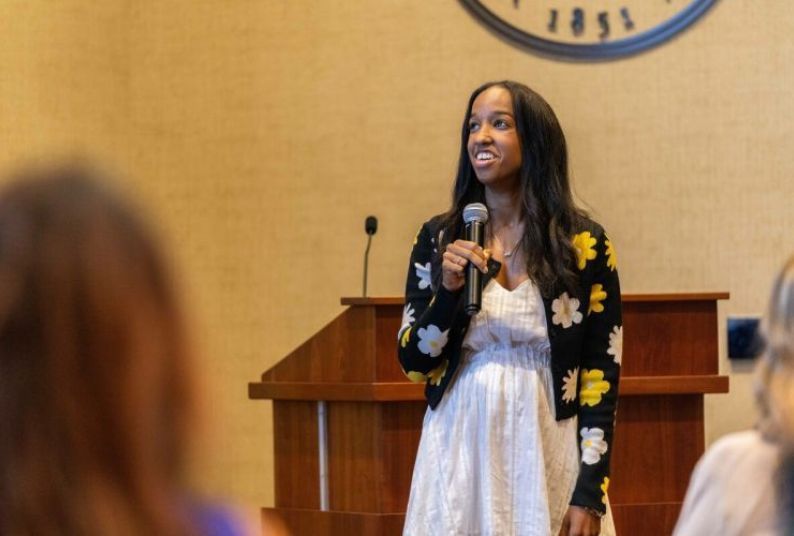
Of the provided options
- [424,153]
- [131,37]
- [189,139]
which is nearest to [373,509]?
[424,153]

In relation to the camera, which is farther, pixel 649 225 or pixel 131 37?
pixel 131 37

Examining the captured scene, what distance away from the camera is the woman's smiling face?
8.68ft

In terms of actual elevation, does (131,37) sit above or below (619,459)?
above

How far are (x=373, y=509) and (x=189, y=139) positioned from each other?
2.38 m

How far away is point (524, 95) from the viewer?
2.69 metres

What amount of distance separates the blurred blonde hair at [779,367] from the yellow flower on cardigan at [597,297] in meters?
1.26

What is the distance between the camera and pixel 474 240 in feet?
8.29

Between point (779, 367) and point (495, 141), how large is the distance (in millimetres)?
1393

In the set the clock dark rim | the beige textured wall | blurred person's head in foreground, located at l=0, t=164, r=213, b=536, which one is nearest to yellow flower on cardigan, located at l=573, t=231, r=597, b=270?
blurred person's head in foreground, located at l=0, t=164, r=213, b=536

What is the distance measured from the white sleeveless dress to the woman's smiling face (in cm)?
25

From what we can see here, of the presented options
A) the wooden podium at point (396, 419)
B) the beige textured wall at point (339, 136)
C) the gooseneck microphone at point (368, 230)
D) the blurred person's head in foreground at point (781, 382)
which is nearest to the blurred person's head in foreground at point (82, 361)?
the blurred person's head in foreground at point (781, 382)

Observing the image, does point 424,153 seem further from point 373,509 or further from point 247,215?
point 373,509

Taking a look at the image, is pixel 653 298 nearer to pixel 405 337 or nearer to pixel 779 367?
pixel 405 337

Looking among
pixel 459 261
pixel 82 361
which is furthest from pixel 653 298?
pixel 82 361
